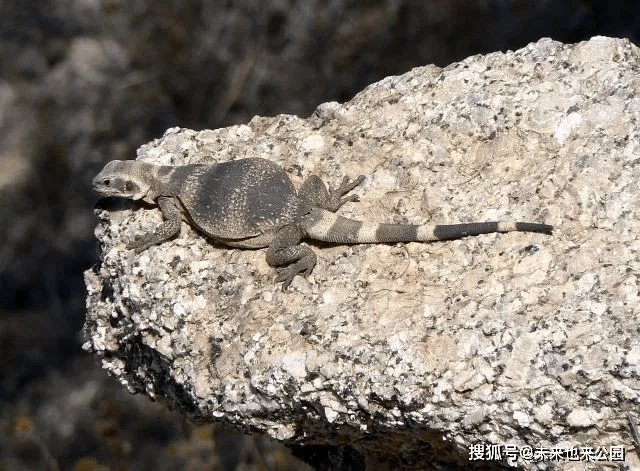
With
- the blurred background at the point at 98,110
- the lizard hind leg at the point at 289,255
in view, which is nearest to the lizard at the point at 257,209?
the lizard hind leg at the point at 289,255

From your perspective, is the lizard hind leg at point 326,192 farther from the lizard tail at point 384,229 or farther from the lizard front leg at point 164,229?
the lizard front leg at point 164,229

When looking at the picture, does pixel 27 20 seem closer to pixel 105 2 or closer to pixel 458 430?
pixel 105 2

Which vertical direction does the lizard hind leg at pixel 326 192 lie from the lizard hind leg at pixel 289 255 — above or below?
above

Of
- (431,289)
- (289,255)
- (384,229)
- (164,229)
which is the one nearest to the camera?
(431,289)

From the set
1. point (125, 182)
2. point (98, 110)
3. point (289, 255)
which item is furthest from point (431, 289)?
point (98, 110)

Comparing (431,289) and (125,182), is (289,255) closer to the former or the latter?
(431,289)

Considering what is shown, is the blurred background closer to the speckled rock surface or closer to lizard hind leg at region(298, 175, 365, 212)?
the speckled rock surface
